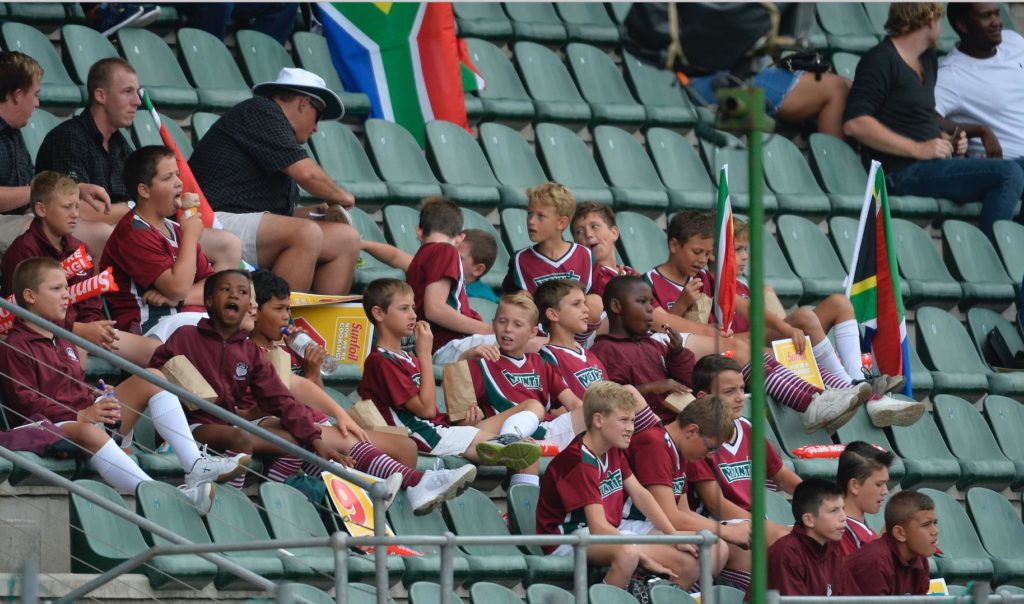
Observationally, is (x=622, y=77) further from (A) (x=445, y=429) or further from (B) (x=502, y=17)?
(A) (x=445, y=429)

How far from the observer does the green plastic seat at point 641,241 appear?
8578 mm

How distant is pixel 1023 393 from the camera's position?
29.3 feet

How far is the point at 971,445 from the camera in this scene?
8336mm

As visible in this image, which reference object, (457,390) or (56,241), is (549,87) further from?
(56,241)

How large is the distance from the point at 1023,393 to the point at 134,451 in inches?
175

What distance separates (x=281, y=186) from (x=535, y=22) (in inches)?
110

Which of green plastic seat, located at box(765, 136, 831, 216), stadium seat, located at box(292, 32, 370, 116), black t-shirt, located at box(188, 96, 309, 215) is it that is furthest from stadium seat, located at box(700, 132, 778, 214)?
black t-shirt, located at box(188, 96, 309, 215)

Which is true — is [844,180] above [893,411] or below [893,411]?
above

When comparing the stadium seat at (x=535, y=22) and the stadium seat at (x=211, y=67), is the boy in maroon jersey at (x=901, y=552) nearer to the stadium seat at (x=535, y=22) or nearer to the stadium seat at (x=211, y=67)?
the stadium seat at (x=211, y=67)

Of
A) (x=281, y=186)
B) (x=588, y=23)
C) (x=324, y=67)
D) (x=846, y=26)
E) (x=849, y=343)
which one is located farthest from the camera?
(x=846, y=26)

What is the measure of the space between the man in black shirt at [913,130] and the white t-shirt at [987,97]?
11.4 inches

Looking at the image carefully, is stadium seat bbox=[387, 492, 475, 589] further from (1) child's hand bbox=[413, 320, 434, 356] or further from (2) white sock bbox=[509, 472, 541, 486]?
(1) child's hand bbox=[413, 320, 434, 356]

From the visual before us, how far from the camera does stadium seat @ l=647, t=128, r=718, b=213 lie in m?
9.18

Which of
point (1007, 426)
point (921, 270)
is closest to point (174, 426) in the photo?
point (1007, 426)
